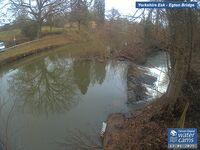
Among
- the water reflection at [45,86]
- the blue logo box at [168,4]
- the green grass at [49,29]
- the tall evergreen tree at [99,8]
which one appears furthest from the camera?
the tall evergreen tree at [99,8]

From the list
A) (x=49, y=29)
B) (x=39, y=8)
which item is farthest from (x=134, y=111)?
(x=49, y=29)

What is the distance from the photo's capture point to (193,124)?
31.7ft

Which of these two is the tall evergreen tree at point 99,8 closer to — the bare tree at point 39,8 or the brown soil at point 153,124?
the bare tree at point 39,8

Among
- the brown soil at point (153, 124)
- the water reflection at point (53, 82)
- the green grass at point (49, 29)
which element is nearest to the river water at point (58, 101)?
the water reflection at point (53, 82)

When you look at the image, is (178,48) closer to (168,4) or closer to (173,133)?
(168,4)

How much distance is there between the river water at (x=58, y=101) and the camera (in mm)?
11414

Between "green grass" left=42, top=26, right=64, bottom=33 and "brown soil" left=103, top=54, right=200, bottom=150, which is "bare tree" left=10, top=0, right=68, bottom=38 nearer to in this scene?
"green grass" left=42, top=26, right=64, bottom=33

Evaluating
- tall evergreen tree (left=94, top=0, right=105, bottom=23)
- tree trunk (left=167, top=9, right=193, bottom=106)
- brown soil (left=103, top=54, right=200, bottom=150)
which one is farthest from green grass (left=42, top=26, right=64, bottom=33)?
tree trunk (left=167, top=9, right=193, bottom=106)

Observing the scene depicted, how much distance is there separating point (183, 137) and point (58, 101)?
1224cm

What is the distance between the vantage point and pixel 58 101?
1591cm

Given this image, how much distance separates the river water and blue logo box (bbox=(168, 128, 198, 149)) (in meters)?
5.82

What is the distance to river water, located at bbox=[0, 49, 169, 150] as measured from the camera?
11.4 meters

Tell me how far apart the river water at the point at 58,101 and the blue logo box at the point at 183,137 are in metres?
5.82

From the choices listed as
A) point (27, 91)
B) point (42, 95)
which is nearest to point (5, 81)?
point (27, 91)
